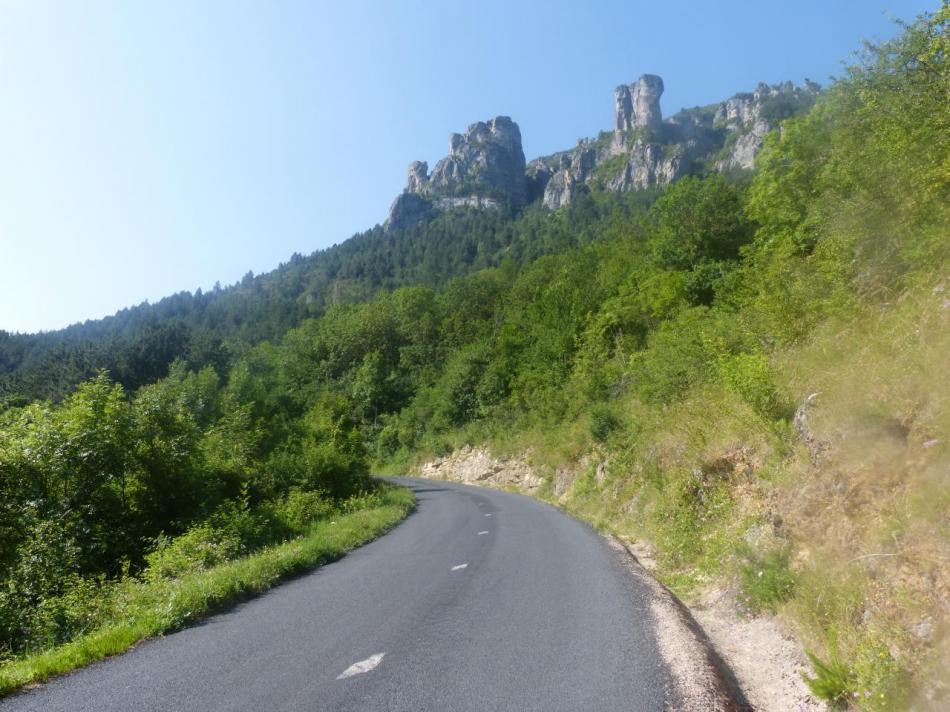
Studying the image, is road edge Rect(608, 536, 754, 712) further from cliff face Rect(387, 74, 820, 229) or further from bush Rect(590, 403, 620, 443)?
cliff face Rect(387, 74, 820, 229)

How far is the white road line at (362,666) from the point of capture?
18.8 ft

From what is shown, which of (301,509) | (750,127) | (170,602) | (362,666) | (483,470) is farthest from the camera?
(750,127)

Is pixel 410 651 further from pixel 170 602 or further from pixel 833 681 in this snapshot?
pixel 170 602

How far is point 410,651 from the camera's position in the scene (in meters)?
6.41

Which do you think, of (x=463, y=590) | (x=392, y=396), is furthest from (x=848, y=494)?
(x=392, y=396)

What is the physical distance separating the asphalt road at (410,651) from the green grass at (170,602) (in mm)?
294

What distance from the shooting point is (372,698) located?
5.13 m

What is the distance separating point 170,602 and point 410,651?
4.32 m

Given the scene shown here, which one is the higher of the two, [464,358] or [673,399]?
[464,358]

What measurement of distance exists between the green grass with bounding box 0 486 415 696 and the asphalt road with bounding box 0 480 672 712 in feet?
0.96

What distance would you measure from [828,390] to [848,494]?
85.7 inches

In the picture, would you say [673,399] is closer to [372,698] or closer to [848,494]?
[848,494]

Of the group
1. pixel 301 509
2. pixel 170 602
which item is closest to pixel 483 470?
pixel 301 509

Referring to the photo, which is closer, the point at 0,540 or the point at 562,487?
the point at 0,540
